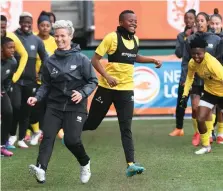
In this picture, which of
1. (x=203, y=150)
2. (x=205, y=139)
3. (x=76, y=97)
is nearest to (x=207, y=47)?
(x=205, y=139)

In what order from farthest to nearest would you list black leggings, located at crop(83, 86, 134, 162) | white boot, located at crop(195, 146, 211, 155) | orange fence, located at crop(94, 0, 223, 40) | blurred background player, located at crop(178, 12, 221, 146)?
orange fence, located at crop(94, 0, 223, 40) < blurred background player, located at crop(178, 12, 221, 146) < white boot, located at crop(195, 146, 211, 155) < black leggings, located at crop(83, 86, 134, 162)

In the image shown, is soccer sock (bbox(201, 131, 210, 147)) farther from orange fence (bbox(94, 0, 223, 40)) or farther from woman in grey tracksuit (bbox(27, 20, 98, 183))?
orange fence (bbox(94, 0, 223, 40))

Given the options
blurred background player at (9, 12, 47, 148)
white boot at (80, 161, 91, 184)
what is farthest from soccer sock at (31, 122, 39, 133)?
white boot at (80, 161, 91, 184)

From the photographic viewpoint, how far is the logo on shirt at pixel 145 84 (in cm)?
1544

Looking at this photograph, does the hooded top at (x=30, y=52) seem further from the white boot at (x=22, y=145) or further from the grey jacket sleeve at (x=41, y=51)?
the white boot at (x=22, y=145)

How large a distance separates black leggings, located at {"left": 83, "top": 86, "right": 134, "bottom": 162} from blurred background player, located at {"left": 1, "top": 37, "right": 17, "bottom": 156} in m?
1.73

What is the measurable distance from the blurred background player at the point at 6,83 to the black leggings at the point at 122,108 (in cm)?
173

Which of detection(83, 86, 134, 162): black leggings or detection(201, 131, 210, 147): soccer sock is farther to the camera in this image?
detection(201, 131, 210, 147): soccer sock

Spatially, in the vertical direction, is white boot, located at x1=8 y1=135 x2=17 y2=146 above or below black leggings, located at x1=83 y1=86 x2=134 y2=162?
below

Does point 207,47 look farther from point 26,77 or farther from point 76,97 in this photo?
point 76,97

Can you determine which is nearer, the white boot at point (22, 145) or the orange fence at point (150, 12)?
the white boot at point (22, 145)

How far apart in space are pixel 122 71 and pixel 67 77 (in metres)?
1.05

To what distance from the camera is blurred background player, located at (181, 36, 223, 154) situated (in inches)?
382

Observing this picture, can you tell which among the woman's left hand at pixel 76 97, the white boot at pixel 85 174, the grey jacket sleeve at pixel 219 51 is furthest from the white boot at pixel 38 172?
the grey jacket sleeve at pixel 219 51
